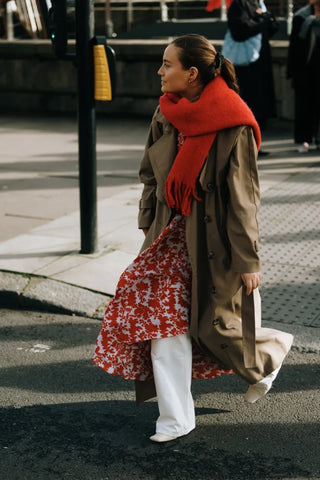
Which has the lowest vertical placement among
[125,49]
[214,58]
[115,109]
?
[115,109]

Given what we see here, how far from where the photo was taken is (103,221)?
743cm

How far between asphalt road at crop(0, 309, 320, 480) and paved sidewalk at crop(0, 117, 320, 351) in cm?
69

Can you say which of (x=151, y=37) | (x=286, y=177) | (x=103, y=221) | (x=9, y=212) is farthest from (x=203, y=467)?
(x=151, y=37)

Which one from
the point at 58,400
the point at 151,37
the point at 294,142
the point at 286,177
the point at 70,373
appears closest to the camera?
the point at 58,400

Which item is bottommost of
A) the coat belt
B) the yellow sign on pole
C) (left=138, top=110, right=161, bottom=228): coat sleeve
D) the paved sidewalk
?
the paved sidewalk

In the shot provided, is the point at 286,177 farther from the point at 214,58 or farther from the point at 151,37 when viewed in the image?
the point at 151,37

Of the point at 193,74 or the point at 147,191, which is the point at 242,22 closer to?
the point at 147,191

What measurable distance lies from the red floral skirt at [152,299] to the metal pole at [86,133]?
2.60 meters

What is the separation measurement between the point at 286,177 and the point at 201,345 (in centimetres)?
583

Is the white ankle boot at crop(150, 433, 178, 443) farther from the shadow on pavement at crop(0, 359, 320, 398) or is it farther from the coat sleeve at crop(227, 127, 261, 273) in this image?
the coat sleeve at crop(227, 127, 261, 273)

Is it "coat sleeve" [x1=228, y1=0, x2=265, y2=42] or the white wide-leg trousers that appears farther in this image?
"coat sleeve" [x1=228, y1=0, x2=265, y2=42]

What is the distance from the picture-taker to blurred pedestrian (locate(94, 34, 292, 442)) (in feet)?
11.6

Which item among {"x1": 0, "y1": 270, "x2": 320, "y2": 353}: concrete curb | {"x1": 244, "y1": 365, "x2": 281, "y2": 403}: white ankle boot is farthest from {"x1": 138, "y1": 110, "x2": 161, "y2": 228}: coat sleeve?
{"x1": 0, "y1": 270, "x2": 320, "y2": 353}: concrete curb

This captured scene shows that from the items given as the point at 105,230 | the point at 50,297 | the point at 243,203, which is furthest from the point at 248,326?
the point at 105,230
